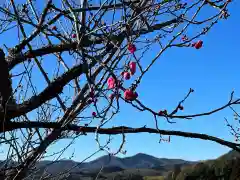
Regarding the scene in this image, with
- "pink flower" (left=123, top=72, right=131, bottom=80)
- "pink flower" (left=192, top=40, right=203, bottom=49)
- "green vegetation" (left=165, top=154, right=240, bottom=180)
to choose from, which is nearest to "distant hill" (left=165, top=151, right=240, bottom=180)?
"green vegetation" (left=165, top=154, right=240, bottom=180)

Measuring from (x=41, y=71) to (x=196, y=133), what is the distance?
1.60 meters

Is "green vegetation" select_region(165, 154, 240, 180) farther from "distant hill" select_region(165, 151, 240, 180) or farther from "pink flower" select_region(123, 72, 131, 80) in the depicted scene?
"pink flower" select_region(123, 72, 131, 80)

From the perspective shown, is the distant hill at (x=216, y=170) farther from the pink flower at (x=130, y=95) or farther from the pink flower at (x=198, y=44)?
the pink flower at (x=130, y=95)

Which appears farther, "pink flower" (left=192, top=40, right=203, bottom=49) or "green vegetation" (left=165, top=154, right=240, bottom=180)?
"green vegetation" (left=165, top=154, right=240, bottom=180)

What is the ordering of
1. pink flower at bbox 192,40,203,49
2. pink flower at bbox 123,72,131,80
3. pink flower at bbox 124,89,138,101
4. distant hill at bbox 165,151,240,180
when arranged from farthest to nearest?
distant hill at bbox 165,151,240,180, pink flower at bbox 192,40,203,49, pink flower at bbox 123,72,131,80, pink flower at bbox 124,89,138,101

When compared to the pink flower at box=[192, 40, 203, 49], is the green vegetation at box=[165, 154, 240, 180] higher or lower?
higher

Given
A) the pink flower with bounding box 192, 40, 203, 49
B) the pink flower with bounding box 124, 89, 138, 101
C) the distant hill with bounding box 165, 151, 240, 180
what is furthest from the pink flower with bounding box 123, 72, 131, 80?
the distant hill with bounding box 165, 151, 240, 180

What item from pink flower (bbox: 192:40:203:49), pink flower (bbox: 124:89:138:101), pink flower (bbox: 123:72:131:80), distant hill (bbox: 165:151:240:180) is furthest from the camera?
distant hill (bbox: 165:151:240:180)

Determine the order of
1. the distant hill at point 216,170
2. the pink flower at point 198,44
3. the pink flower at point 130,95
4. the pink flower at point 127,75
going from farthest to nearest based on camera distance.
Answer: the distant hill at point 216,170 → the pink flower at point 198,44 → the pink flower at point 127,75 → the pink flower at point 130,95

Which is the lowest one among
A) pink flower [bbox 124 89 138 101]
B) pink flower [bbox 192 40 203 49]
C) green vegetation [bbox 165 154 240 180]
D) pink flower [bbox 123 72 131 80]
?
pink flower [bbox 124 89 138 101]

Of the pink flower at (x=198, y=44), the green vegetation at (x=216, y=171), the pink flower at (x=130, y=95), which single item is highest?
the green vegetation at (x=216, y=171)

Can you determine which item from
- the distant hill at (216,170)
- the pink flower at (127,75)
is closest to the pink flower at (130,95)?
the pink flower at (127,75)

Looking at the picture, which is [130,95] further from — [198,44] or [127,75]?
[198,44]

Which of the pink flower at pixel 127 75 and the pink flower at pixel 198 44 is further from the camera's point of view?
the pink flower at pixel 198 44
